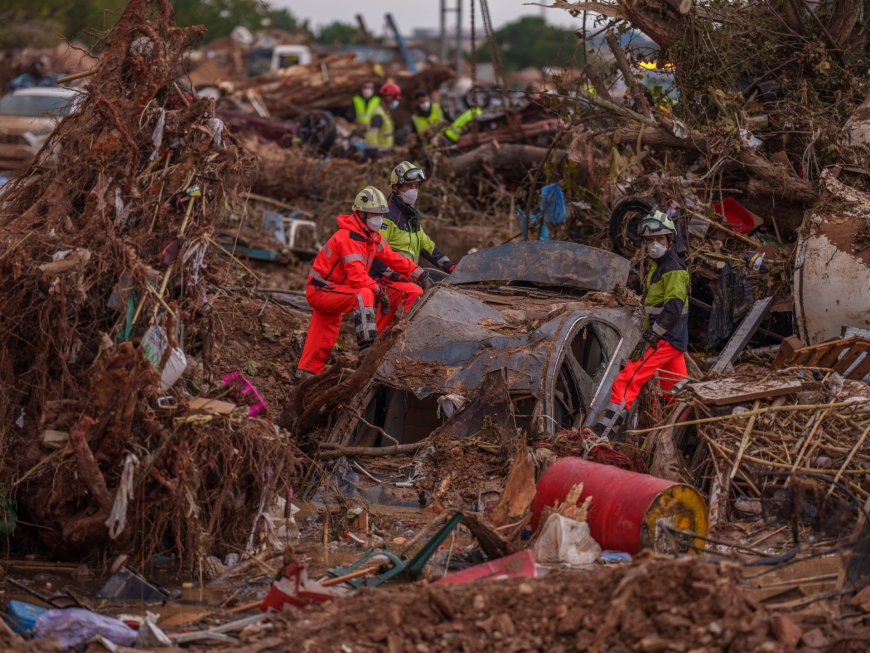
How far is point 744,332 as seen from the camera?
1071 centimetres

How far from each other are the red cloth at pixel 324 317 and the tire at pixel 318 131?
999 cm

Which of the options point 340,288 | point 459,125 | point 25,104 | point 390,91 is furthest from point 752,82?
point 25,104

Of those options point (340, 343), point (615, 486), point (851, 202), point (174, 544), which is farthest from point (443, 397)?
point (851, 202)

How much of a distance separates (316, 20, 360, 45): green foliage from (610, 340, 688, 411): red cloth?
46731mm

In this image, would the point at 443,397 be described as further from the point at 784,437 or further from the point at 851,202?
the point at 851,202

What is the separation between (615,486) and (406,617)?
1713mm

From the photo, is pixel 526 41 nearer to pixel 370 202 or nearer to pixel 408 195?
pixel 408 195

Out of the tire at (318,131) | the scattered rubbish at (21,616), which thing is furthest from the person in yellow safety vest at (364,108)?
the scattered rubbish at (21,616)

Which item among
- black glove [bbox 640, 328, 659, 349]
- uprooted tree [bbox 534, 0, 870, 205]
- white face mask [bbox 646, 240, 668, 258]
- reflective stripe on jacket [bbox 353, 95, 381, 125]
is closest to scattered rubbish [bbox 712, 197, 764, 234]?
uprooted tree [bbox 534, 0, 870, 205]

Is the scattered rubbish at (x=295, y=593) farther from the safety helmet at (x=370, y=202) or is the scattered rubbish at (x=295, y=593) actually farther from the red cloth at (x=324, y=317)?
the safety helmet at (x=370, y=202)

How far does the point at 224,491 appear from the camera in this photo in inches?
262

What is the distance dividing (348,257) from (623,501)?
3.77 m

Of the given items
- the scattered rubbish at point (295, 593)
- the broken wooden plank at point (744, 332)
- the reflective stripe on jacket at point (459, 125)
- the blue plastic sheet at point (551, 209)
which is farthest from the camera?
the reflective stripe on jacket at point (459, 125)

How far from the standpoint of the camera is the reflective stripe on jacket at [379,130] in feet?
63.0
